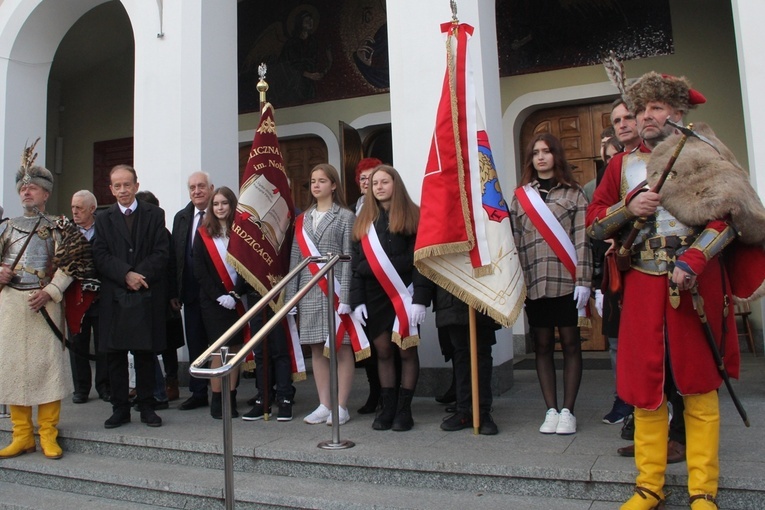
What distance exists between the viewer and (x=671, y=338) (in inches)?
107

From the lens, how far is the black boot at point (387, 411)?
4.20 meters

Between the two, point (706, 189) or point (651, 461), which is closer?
point (706, 189)

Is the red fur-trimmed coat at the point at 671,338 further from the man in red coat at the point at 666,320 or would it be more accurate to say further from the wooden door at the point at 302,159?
the wooden door at the point at 302,159

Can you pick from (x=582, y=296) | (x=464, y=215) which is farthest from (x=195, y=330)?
(x=582, y=296)

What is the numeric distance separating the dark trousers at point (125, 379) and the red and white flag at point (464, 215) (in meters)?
2.12

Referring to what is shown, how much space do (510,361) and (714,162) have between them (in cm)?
307

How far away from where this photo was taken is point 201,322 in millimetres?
5156

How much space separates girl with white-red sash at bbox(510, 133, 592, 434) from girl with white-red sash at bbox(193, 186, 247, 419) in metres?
2.11

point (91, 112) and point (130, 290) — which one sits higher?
point (91, 112)

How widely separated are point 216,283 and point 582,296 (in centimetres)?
257

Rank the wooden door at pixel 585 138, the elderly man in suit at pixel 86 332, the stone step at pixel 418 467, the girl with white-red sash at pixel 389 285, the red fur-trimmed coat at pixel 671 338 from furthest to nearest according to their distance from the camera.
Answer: the wooden door at pixel 585 138
the elderly man in suit at pixel 86 332
the girl with white-red sash at pixel 389 285
the stone step at pixel 418 467
the red fur-trimmed coat at pixel 671 338

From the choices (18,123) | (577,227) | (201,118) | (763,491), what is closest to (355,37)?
(201,118)

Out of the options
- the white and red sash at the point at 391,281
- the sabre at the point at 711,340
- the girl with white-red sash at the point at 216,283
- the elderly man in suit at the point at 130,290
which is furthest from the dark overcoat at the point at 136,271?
the sabre at the point at 711,340

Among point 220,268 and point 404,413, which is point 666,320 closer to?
point 404,413
